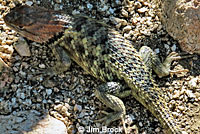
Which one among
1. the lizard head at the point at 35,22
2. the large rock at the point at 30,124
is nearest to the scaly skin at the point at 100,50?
the lizard head at the point at 35,22

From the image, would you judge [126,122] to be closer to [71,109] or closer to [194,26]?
[71,109]

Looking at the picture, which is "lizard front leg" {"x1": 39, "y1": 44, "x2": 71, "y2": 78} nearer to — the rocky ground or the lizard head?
the rocky ground

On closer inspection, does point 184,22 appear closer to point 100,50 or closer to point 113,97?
point 100,50

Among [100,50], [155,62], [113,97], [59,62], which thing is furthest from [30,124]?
[155,62]

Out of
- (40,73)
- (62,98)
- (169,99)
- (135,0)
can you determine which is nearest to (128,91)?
(169,99)

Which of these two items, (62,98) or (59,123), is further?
(62,98)

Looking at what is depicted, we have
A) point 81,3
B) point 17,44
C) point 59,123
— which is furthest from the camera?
point 81,3

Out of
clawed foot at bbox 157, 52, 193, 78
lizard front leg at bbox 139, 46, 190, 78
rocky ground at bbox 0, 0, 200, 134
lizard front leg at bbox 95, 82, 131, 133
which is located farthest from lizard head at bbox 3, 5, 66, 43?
clawed foot at bbox 157, 52, 193, 78
